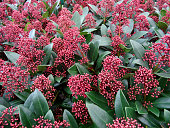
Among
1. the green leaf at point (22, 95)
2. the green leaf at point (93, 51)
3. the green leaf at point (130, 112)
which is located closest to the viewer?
the green leaf at point (130, 112)

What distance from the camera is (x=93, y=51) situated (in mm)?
2326

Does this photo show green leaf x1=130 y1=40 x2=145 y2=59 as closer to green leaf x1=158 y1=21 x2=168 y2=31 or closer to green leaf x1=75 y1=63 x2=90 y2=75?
green leaf x1=75 y1=63 x2=90 y2=75

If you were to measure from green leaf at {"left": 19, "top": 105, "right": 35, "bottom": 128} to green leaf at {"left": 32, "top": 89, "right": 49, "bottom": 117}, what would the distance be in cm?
9

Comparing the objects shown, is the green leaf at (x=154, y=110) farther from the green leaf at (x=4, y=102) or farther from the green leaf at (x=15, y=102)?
the green leaf at (x=4, y=102)

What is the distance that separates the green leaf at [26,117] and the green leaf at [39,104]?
88mm

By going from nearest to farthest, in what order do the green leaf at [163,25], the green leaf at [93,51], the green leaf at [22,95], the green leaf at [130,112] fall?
1. the green leaf at [130,112]
2. the green leaf at [22,95]
3. the green leaf at [93,51]
4. the green leaf at [163,25]

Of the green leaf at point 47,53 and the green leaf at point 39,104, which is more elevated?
the green leaf at point 47,53

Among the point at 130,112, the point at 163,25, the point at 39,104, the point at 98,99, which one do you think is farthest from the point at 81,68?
the point at 163,25

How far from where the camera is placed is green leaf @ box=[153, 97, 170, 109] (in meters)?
1.77

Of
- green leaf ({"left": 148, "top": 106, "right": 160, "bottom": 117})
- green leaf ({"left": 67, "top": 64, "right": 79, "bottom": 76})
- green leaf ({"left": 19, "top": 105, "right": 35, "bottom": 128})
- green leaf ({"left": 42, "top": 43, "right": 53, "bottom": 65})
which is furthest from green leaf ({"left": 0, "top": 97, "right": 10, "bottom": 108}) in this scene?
green leaf ({"left": 148, "top": 106, "right": 160, "bottom": 117})

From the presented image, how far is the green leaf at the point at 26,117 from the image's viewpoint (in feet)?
5.37

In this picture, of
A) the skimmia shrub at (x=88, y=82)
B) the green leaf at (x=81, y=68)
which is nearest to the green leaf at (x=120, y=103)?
the skimmia shrub at (x=88, y=82)

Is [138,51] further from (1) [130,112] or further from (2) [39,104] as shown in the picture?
(2) [39,104]

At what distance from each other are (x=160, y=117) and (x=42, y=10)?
11.1ft
